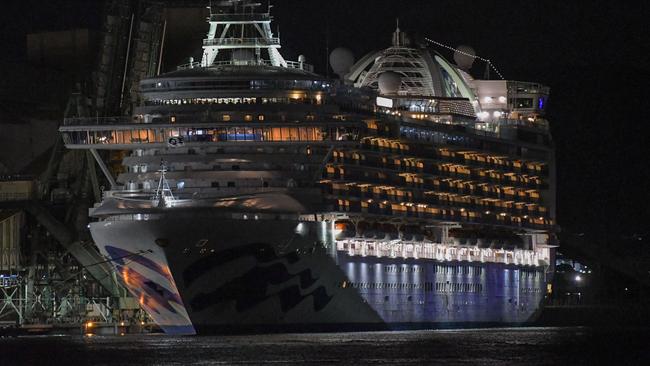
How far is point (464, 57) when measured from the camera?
14562cm

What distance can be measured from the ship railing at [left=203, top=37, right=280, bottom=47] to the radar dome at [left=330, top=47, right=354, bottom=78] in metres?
17.0

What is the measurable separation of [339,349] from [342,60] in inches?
1521

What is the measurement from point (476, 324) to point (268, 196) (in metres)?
25.9

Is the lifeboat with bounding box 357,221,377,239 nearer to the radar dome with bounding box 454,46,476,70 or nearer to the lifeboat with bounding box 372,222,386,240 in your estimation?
the lifeboat with bounding box 372,222,386,240

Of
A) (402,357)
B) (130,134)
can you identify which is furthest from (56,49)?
(402,357)

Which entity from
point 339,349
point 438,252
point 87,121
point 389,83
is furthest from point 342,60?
point 339,349

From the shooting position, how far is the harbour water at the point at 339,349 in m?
98.5

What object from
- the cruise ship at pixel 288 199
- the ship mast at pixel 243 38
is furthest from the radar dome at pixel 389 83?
the ship mast at pixel 243 38

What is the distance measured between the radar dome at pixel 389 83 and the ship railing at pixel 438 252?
36.2 ft

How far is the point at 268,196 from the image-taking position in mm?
111438

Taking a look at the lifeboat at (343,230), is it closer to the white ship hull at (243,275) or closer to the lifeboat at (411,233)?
the white ship hull at (243,275)

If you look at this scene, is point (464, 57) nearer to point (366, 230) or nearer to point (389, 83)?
point (389, 83)

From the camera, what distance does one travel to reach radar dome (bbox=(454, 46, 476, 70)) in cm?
14550

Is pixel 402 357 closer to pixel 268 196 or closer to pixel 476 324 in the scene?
pixel 268 196
